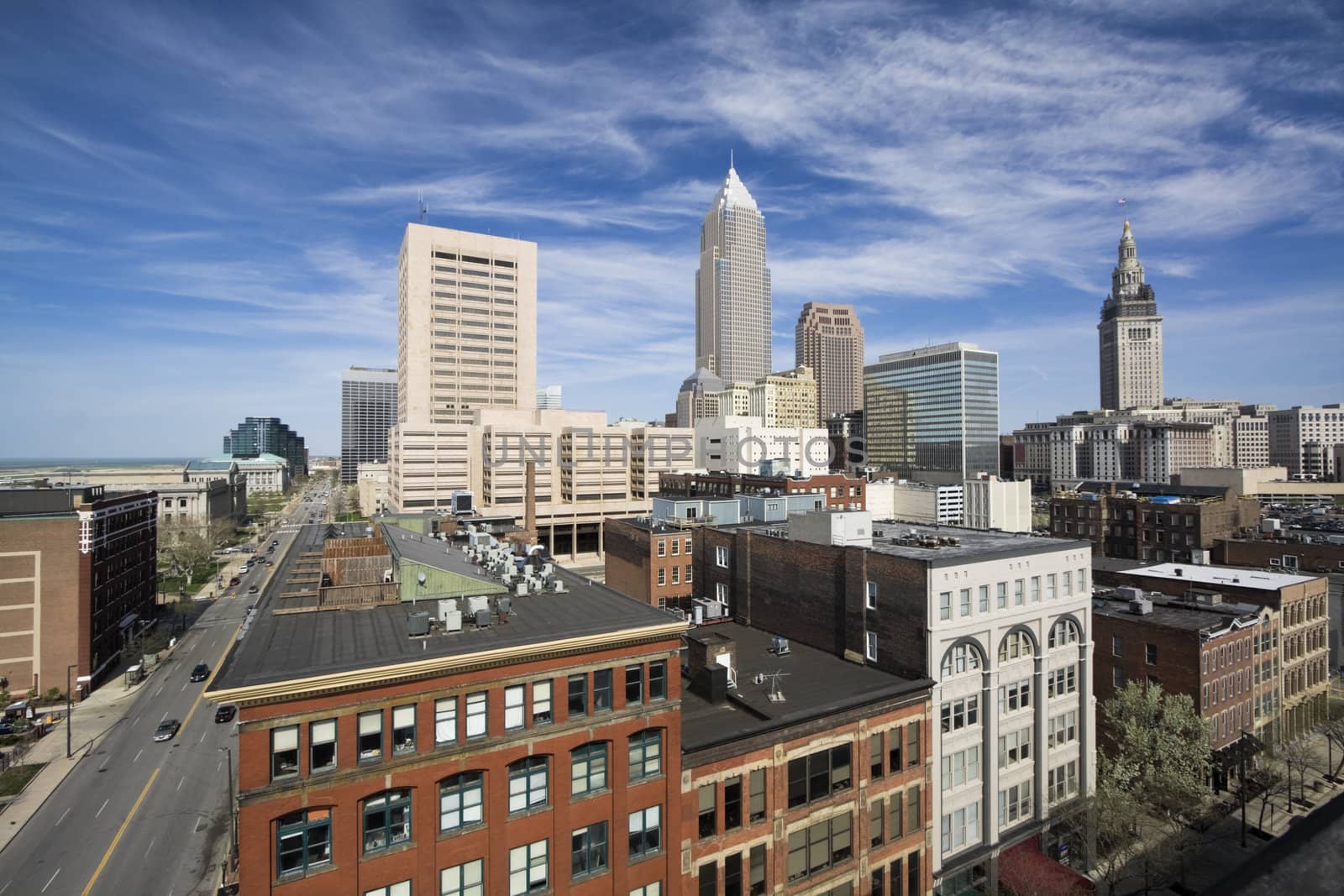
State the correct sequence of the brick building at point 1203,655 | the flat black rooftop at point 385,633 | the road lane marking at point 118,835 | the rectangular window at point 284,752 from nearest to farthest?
1. the rectangular window at point 284,752
2. the flat black rooftop at point 385,633
3. the road lane marking at point 118,835
4. the brick building at point 1203,655

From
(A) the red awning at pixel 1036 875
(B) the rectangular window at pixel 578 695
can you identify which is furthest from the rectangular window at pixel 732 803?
(A) the red awning at pixel 1036 875

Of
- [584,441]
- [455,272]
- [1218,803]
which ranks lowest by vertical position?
[1218,803]

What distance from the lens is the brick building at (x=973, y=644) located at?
39281 mm

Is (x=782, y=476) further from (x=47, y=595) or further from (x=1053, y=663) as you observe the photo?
(x=47, y=595)

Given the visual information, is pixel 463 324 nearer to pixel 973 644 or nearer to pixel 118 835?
pixel 118 835

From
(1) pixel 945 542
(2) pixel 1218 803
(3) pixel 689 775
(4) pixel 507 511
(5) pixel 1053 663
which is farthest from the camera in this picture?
(4) pixel 507 511

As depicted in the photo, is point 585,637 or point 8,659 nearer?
point 585,637

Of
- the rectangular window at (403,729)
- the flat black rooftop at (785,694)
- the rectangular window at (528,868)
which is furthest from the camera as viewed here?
the flat black rooftop at (785,694)

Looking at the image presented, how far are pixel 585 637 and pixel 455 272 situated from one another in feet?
559

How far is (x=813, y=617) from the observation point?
46.1 m

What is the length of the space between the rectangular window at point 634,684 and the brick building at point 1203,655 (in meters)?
44.6

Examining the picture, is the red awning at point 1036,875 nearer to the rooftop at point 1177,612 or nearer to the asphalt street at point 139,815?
the rooftop at point 1177,612

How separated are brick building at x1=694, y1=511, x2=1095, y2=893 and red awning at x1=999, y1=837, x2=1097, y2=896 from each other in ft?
2.22

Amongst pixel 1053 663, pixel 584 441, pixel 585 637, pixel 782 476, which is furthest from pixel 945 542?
pixel 584 441
